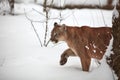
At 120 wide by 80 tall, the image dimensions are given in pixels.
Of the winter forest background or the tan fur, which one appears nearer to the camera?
the winter forest background

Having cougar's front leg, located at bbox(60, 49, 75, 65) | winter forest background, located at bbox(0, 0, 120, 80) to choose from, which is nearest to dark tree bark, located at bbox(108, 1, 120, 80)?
winter forest background, located at bbox(0, 0, 120, 80)

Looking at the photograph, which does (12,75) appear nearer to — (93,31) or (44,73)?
(44,73)

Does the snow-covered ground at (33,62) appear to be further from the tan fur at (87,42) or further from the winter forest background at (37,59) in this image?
the tan fur at (87,42)

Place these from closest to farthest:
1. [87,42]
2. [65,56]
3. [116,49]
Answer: [116,49]
[87,42]
[65,56]

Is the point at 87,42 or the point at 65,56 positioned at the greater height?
the point at 87,42

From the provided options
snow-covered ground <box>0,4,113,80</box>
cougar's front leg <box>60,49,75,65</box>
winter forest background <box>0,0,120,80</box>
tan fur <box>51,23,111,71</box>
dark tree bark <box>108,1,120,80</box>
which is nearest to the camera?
dark tree bark <box>108,1,120,80</box>

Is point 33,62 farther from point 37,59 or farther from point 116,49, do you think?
point 116,49

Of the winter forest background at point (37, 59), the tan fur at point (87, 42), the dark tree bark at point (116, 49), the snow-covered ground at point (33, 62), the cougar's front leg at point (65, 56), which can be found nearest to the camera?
the dark tree bark at point (116, 49)

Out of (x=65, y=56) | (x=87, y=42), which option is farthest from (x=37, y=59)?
(x=87, y=42)

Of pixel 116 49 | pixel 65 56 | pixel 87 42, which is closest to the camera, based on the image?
pixel 116 49

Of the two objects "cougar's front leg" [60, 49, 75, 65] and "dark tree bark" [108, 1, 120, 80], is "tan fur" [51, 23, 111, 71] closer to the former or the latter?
"cougar's front leg" [60, 49, 75, 65]

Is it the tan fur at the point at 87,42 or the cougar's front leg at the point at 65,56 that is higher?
the tan fur at the point at 87,42

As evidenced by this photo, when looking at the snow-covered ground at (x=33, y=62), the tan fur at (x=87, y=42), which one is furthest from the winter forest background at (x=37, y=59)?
the tan fur at (x=87, y=42)

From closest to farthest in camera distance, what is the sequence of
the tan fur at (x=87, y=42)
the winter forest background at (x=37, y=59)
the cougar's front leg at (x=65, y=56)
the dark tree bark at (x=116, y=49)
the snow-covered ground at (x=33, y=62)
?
the dark tree bark at (x=116, y=49) → the winter forest background at (x=37, y=59) → the snow-covered ground at (x=33, y=62) → the tan fur at (x=87, y=42) → the cougar's front leg at (x=65, y=56)
